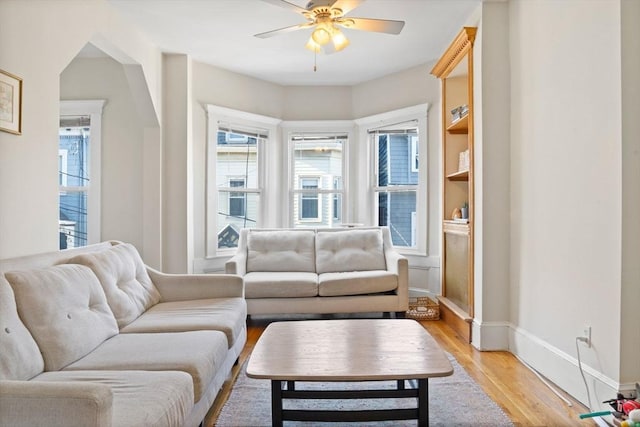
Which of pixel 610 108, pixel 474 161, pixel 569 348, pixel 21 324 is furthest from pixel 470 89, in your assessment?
pixel 21 324

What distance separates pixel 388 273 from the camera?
413cm

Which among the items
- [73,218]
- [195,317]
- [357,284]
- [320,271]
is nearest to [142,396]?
[195,317]

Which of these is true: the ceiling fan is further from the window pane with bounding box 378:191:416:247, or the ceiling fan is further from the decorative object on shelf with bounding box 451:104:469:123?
the window pane with bounding box 378:191:416:247

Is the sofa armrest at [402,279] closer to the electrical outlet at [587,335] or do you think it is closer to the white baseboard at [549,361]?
the white baseboard at [549,361]

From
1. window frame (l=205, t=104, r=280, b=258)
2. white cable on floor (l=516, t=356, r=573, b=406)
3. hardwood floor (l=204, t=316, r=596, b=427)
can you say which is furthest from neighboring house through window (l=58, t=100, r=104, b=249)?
white cable on floor (l=516, t=356, r=573, b=406)

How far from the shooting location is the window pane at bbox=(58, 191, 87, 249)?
4742 mm

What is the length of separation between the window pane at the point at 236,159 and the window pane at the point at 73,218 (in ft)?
4.76

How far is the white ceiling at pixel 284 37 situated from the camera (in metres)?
3.47

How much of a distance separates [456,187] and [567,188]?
177cm

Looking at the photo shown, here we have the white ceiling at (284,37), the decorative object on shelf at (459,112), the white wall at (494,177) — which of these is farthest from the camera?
the decorative object on shelf at (459,112)

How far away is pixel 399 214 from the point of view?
5180 millimetres

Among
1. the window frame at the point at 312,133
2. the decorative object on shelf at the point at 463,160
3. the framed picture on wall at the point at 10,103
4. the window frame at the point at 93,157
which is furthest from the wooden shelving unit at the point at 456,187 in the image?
the window frame at the point at 93,157

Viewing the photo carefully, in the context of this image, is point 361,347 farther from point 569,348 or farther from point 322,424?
point 569,348

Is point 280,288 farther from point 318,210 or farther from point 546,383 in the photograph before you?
point 546,383
